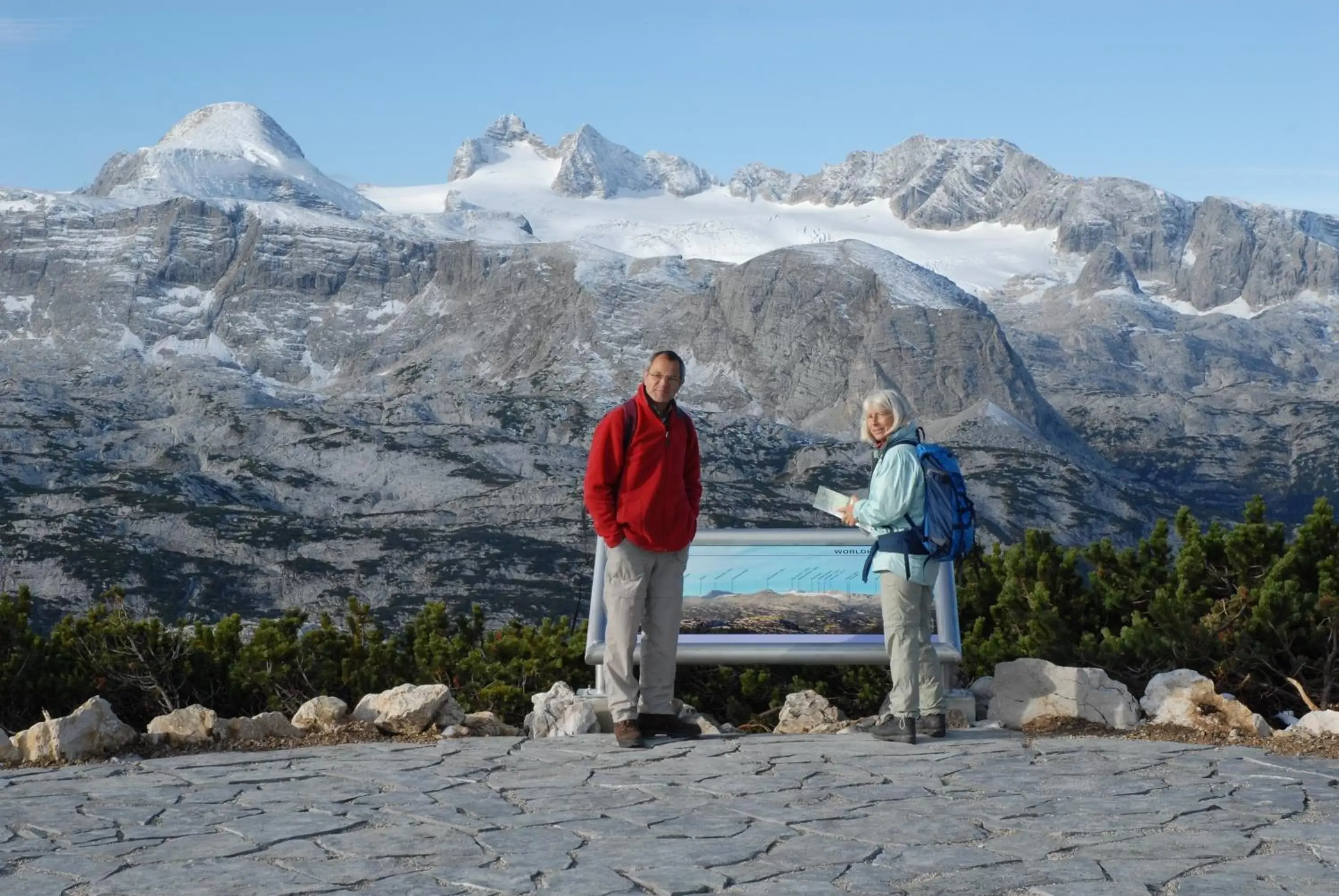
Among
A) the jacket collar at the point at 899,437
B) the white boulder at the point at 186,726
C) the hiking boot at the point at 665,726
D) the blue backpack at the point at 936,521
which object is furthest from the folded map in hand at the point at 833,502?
the white boulder at the point at 186,726

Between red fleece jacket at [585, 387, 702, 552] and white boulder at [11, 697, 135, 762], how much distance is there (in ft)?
13.2

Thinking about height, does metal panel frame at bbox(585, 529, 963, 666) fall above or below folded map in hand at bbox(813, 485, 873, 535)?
below

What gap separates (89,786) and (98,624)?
20.4 ft

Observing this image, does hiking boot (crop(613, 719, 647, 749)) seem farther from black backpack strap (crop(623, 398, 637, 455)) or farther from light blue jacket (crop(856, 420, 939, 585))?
light blue jacket (crop(856, 420, 939, 585))

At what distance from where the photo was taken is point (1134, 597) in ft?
50.0

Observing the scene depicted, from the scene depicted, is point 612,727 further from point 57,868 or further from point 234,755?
point 57,868

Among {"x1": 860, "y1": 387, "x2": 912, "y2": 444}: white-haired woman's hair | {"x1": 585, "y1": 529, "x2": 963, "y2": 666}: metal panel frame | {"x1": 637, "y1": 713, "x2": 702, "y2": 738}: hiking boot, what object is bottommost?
{"x1": 637, "y1": 713, "x2": 702, "y2": 738}: hiking boot

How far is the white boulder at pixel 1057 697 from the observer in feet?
39.9

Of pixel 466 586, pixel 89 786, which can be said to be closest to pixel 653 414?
pixel 89 786

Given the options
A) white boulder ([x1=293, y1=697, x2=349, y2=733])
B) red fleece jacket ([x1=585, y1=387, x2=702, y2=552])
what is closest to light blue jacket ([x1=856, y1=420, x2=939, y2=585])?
red fleece jacket ([x1=585, y1=387, x2=702, y2=552])

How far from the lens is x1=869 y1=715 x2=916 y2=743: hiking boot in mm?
11211

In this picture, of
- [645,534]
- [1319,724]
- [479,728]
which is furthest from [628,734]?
[1319,724]

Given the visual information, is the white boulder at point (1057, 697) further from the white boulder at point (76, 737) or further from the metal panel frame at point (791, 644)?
the white boulder at point (76, 737)

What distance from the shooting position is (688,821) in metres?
8.35
